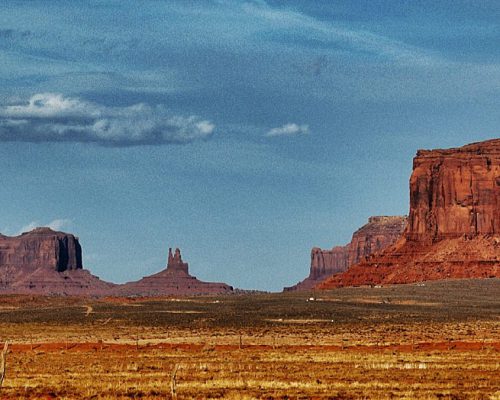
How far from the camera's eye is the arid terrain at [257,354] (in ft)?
115

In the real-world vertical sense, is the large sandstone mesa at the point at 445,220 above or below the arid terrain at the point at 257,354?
above

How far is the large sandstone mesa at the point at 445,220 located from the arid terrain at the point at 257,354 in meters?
63.9

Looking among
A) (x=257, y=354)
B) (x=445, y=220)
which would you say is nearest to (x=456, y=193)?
(x=445, y=220)

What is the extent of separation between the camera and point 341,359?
1844 inches

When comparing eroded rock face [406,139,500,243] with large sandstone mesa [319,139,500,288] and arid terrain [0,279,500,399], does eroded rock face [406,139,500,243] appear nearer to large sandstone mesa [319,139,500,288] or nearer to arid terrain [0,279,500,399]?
large sandstone mesa [319,139,500,288]

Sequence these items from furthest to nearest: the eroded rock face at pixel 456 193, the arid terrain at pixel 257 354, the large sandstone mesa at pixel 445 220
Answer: the eroded rock face at pixel 456 193 < the large sandstone mesa at pixel 445 220 < the arid terrain at pixel 257 354

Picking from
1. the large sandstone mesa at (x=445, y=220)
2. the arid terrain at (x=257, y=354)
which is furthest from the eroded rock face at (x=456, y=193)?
the arid terrain at (x=257, y=354)

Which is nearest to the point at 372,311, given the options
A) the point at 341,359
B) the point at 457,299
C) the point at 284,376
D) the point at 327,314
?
the point at 327,314

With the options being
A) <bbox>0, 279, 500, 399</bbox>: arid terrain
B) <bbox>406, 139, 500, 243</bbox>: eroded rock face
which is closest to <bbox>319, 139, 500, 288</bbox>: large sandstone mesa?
<bbox>406, 139, 500, 243</bbox>: eroded rock face

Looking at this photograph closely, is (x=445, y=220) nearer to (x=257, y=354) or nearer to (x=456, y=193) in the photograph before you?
(x=456, y=193)

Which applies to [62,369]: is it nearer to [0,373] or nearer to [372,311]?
[0,373]

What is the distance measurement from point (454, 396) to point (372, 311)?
236ft

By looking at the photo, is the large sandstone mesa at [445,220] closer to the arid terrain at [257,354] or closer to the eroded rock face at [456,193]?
the eroded rock face at [456,193]

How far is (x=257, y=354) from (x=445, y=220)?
13390 centimetres
